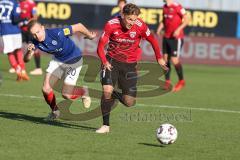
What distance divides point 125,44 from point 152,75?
9689mm

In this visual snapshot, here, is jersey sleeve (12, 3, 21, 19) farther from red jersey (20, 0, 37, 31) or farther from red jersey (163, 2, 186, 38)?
red jersey (163, 2, 186, 38)

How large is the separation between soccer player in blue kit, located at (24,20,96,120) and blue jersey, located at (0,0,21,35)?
697 centimetres

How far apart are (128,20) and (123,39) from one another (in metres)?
0.56

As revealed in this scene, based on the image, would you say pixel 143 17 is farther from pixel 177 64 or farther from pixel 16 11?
pixel 16 11

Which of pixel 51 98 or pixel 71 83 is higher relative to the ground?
pixel 71 83

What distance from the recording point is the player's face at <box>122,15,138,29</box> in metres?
11.3

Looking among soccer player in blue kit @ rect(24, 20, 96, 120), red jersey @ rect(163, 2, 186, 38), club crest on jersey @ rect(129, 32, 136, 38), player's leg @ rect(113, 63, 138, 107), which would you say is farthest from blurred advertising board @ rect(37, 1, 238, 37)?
club crest on jersey @ rect(129, 32, 136, 38)

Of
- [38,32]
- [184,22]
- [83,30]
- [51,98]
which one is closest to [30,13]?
[184,22]

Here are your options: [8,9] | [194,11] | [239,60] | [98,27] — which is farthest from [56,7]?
[8,9]

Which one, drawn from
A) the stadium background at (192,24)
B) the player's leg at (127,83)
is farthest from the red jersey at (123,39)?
the stadium background at (192,24)

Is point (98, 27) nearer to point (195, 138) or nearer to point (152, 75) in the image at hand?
point (152, 75)

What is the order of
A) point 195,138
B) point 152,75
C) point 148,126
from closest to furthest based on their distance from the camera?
point 195,138 < point 148,126 < point 152,75

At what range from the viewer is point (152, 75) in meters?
21.6

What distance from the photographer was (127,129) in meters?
12.2
